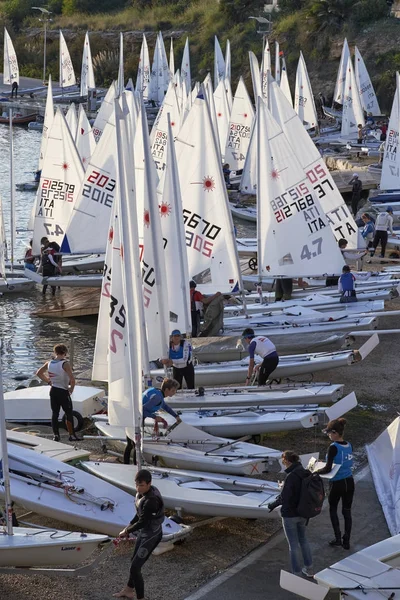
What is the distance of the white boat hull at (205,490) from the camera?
33.1 feet

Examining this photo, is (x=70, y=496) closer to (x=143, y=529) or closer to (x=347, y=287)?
(x=143, y=529)

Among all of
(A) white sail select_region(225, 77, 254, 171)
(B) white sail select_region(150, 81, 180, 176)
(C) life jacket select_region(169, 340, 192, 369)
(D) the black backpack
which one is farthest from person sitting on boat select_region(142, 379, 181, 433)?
(A) white sail select_region(225, 77, 254, 171)

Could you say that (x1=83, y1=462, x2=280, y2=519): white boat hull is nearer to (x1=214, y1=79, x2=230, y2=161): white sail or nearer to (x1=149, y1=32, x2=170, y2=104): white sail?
(x1=214, y1=79, x2=230, y2=161): white sail

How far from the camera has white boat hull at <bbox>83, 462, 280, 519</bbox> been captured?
397 inches

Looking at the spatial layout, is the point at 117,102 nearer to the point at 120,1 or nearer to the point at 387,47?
the point at 387,47

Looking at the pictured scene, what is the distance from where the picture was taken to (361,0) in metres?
57.8

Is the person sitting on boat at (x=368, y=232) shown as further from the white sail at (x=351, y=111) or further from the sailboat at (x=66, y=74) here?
the sailboat at (x=66, y=74)

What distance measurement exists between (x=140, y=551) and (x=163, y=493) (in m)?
1.69

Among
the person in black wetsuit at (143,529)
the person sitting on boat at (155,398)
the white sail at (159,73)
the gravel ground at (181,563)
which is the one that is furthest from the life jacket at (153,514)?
the white sail at (159,73)

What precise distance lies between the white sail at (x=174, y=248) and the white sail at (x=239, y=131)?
19.2 m

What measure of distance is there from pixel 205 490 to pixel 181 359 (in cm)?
344

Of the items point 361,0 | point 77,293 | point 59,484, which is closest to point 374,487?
point 59,484

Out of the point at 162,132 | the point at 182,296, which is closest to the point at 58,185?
the point at 162,132

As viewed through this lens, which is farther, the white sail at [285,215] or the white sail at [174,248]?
the white sail at [285,215]
